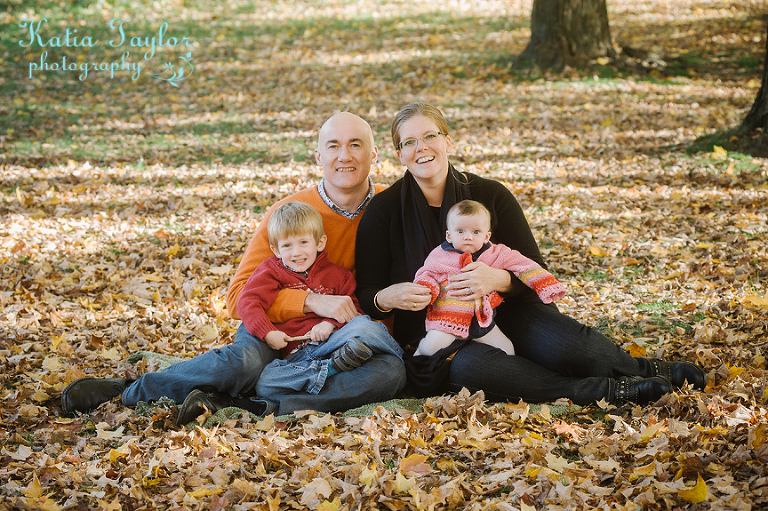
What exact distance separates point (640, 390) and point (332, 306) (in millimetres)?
1725

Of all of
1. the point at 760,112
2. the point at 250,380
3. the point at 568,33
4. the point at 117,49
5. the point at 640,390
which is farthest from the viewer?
the point at 117,49

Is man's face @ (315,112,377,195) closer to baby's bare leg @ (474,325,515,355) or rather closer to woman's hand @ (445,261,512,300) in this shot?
woman's hand @ (445,261,512,300)

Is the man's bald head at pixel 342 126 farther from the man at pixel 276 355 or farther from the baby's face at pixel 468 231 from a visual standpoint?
the baby's face at pixel 468 231

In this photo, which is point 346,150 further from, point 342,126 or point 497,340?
point 497,340

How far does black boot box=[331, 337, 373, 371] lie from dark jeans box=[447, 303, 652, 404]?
1.68ft

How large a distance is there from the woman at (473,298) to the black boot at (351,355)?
0.31 m

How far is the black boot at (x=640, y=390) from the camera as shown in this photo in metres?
3.66

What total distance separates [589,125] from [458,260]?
7.66 meters

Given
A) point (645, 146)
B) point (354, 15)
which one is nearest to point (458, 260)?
point (645, 146)

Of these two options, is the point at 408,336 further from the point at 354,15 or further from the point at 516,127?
the point at 354,15

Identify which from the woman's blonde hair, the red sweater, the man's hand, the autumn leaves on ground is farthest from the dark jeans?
the woman's blonde hair

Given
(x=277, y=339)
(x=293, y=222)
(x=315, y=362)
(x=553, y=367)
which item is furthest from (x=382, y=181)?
(x=553, y=367)

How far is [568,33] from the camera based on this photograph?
1303 centimetres

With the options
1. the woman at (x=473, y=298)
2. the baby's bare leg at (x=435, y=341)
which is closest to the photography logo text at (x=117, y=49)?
the woman at (x=473, y=298)
